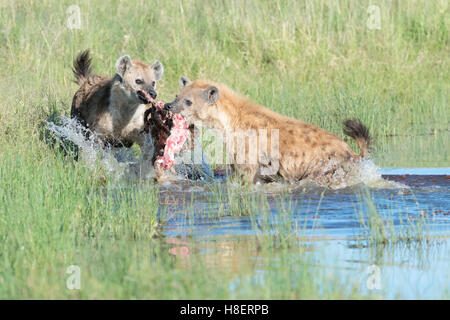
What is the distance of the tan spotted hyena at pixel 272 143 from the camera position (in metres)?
7.34

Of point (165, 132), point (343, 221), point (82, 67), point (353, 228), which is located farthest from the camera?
point (82, 67)

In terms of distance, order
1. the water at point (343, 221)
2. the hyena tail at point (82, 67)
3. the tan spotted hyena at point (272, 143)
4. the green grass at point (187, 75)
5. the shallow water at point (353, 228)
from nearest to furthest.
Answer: the shallow water at point (353, 228)
the water at point (343, 221)
the green grass at point (187, 75)
the tan spotted hyena at point (272, 143)
the hyena tail at point (82, 67)

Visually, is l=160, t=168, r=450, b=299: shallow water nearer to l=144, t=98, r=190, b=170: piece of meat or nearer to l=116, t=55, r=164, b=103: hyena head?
l=144, t=98, r=190, b=170: piece of meat

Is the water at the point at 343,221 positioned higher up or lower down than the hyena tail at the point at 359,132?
lower down

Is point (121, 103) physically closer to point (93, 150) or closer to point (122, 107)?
point (122, 107)

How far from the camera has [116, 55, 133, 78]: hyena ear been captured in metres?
8.35

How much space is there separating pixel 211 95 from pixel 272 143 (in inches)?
26.2

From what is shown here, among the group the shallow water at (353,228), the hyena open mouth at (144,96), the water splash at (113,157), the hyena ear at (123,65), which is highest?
the hyena ear at (123,65)

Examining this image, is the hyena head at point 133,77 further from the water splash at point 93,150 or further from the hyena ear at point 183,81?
the water splash at point 93,150

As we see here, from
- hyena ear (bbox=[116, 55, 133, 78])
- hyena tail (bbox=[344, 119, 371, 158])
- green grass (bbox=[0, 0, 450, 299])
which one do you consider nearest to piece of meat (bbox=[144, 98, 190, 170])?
green grass (bbox=[0, 0, 450, 299])

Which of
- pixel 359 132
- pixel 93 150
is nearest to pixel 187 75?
pixel 93 150

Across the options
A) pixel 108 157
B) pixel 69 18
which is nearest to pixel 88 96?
pixel 108 157

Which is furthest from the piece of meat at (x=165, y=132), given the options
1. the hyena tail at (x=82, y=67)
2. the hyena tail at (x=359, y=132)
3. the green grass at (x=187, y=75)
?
the hyena tail at (x=82, y=67)

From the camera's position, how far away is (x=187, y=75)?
11.3 meters
